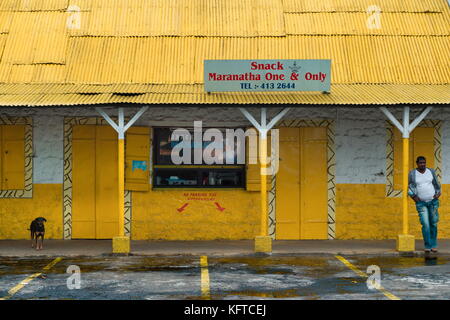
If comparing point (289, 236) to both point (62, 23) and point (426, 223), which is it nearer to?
point (426, 223)

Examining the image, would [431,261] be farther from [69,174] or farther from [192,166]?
[69,174]

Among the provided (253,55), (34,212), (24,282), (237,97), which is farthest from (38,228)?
(253,55)

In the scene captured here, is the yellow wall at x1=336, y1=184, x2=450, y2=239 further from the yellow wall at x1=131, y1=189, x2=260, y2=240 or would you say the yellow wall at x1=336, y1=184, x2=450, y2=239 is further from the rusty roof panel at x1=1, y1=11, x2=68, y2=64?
the rusty roof panel at x1=1, y1=11, x2=68, y2=64

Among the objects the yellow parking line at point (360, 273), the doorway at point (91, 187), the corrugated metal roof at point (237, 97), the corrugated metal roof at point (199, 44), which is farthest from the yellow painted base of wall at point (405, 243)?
the doorway at point (91, 187)

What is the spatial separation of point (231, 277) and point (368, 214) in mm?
5845

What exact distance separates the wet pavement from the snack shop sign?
3436 millimetres

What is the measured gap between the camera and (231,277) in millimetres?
12320

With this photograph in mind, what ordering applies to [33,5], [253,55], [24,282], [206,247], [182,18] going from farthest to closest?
1. [33,5]
2. [182,18]
3. [253,55]
4. [206,247]
5. [24,282]

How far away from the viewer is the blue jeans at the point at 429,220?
15.1 m

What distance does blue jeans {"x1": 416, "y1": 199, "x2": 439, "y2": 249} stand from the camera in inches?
596

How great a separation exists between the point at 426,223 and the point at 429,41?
5.07m

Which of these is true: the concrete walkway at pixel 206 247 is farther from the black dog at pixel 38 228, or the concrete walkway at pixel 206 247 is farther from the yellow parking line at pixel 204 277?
the yellow parking line at pixel 204 277

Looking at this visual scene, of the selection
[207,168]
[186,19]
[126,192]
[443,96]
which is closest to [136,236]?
[126,192]
